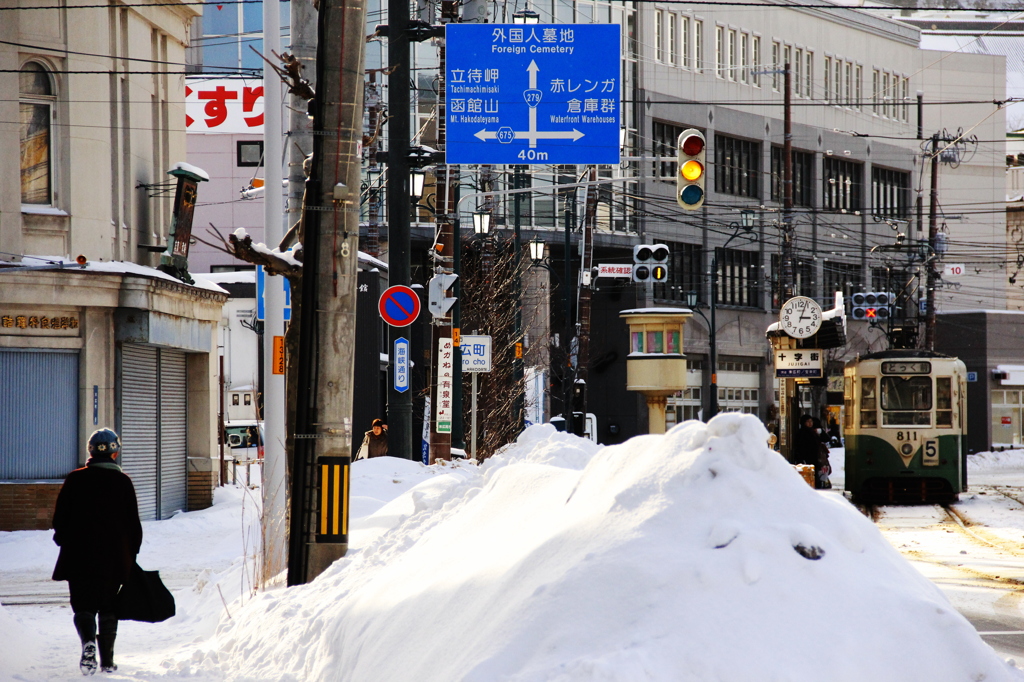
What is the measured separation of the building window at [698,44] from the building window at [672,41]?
46.1 inches

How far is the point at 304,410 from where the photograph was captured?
8570mm

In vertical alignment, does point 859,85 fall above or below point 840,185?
above

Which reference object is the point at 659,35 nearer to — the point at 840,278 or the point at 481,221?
the point at 840,278

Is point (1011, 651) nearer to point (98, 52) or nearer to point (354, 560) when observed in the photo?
point (354, 560)

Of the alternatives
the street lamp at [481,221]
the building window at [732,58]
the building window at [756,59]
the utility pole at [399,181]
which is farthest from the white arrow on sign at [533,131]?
the building window at [756,59]

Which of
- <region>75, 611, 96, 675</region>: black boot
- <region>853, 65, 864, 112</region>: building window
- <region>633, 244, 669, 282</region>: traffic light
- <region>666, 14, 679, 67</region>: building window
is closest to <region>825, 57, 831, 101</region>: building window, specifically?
<region>853, 65, 864, 112</region>: building window

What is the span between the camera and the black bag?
7.92 m

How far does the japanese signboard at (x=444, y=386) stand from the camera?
18.6 metres

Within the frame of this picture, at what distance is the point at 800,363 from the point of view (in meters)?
22.2

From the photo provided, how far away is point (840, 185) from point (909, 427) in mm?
35507

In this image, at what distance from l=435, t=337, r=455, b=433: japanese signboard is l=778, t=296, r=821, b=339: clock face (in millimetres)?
7338

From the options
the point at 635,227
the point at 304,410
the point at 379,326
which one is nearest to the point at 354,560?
the point at 304,410

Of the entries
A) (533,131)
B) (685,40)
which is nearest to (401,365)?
(533,131)

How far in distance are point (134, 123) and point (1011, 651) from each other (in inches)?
653
